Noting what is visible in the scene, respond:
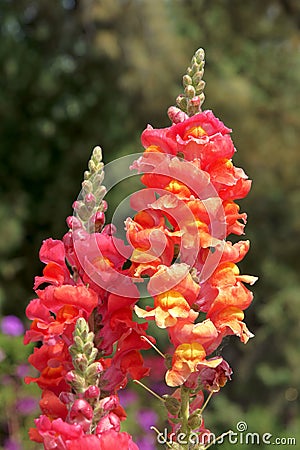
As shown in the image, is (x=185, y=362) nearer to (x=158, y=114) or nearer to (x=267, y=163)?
(x=267, y=163)

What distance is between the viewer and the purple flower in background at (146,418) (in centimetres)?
263

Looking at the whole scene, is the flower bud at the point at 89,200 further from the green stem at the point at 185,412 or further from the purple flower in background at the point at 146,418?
the purple flower in background at the point at 146,418

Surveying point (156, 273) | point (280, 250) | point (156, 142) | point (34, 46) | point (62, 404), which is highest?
point (34, 46)

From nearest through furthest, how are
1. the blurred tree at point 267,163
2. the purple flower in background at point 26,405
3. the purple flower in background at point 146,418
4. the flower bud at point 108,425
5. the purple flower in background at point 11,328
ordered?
the flower bud at point 108,425 < the purple flower in background at point 26,405 < the purple flower in background at point 11,328 < the purple flower in background at point 146,418 < the blurred tree at point 267,163

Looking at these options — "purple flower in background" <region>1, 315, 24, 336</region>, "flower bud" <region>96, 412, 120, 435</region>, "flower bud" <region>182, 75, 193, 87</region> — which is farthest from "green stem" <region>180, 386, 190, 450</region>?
"purple flower in background" <region>1, 315, 24, 336</region>

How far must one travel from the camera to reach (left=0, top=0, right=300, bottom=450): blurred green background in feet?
12.6

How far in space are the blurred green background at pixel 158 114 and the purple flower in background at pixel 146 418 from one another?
2.47 feet

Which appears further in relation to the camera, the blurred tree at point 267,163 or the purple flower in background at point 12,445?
the blurred tree at point 267,163

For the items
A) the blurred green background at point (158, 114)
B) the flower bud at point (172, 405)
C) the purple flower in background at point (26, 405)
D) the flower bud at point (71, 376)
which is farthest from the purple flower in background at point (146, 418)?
the flower bud at point (71, 376)

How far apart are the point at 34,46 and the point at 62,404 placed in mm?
4392

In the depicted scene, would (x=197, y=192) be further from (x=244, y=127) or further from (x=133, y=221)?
(x=244, y=127)

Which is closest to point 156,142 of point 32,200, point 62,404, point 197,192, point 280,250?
point 197,192

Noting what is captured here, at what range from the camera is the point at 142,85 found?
4277mm

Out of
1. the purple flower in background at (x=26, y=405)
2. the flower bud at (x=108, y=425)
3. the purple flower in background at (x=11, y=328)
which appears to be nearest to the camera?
the flower bud at (x=108, y=425)
